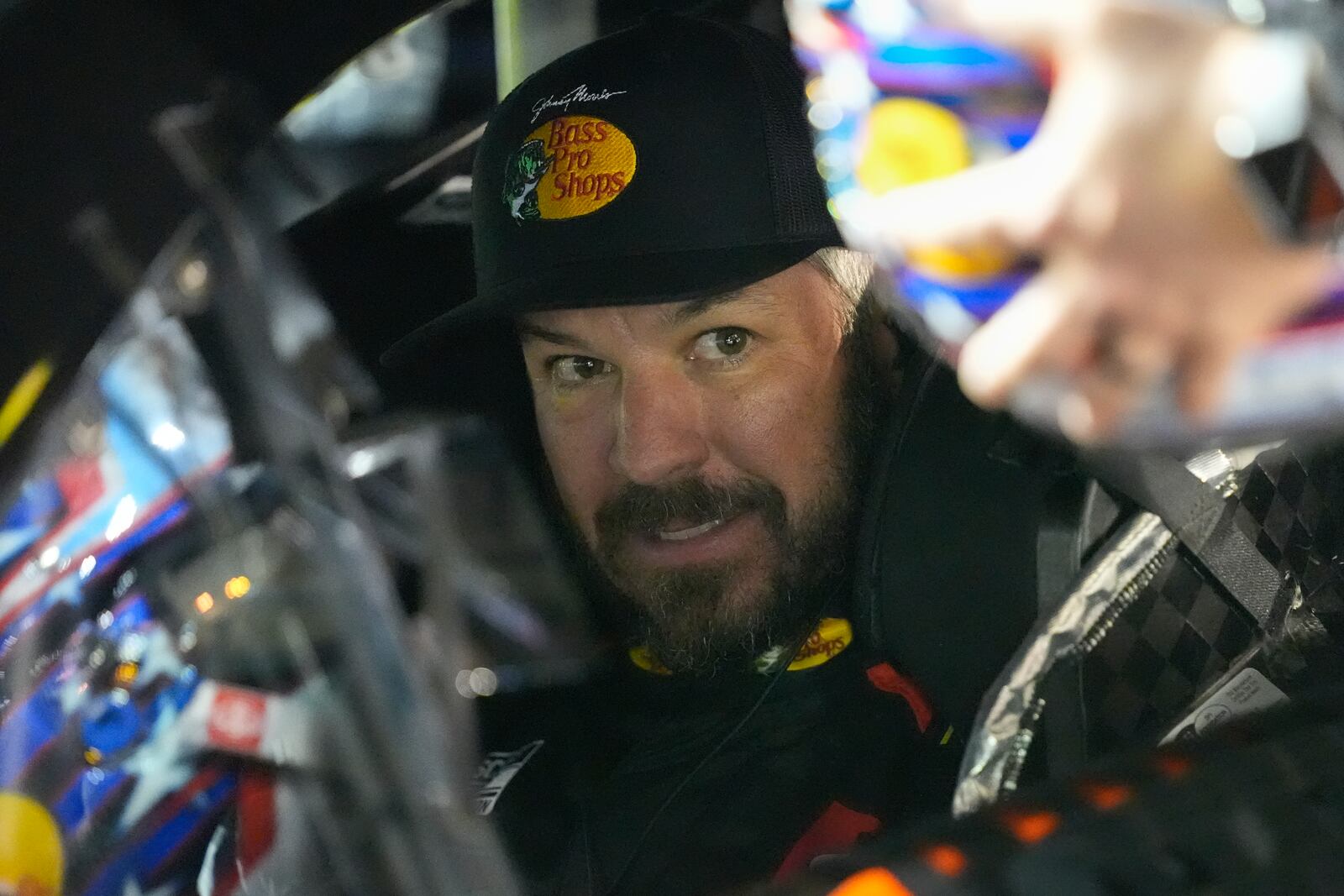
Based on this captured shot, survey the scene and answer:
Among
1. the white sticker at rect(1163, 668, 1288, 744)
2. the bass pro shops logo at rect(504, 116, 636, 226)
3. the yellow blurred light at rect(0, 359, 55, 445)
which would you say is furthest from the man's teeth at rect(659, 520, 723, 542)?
the yellow blurred light at rect(0, 359, 55, 445)

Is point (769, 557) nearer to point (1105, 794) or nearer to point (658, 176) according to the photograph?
point (658, 176)

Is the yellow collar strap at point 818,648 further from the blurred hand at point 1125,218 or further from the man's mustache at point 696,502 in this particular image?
the blurred hand at point 1125,218

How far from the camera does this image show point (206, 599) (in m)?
1.55

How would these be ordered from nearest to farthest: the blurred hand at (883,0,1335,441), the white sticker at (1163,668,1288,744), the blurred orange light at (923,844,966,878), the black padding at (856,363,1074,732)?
1. the blurred hand at (883,0,1335,441)
2. the blurred orange light at (923,844,966,878)
3. the white sticker at (1163,668,1288,744)
4. the black padding at (856,363,1074,732)

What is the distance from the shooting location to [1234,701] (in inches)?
33.2

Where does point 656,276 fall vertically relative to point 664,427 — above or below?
above

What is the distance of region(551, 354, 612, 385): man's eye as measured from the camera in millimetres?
1483

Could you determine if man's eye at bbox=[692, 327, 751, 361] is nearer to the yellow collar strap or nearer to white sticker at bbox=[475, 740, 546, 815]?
the yellow collar strap

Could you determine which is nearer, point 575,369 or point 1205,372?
point 1205,372

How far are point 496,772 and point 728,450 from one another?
1.38 ft

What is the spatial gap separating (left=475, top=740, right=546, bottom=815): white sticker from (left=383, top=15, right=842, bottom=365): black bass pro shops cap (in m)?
0.48

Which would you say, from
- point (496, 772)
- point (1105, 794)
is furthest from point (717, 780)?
point (1105, 794)

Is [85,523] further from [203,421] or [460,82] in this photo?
[460,82]

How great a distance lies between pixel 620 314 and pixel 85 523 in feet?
1.78
